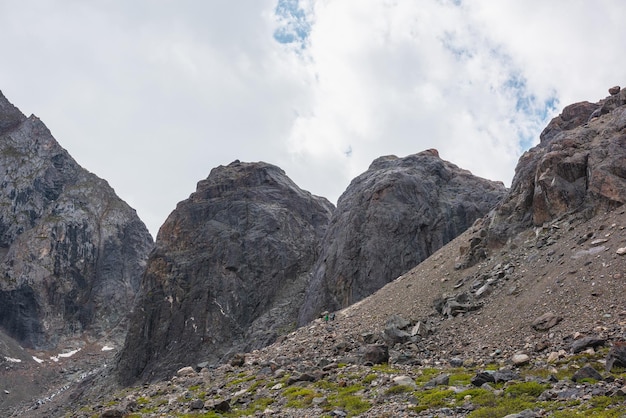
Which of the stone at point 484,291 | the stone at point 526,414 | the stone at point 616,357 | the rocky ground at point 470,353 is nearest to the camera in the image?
the stone at point 526,414

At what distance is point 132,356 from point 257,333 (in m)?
38.8

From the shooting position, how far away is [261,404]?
34.1m

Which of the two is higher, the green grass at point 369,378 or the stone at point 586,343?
the stone at point 586,343

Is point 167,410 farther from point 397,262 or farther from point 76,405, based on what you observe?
point 76,405

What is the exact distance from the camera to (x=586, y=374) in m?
24.1

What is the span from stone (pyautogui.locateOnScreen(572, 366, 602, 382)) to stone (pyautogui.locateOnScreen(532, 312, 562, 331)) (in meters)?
8.61

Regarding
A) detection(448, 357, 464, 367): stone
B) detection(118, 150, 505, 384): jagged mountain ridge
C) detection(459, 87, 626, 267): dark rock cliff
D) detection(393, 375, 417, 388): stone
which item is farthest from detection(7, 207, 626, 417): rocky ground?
detection(118, 150, 505, 384): jagged mountain ridge

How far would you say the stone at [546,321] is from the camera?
108 ft

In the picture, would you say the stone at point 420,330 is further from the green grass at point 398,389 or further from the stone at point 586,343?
the stone at point 586,343

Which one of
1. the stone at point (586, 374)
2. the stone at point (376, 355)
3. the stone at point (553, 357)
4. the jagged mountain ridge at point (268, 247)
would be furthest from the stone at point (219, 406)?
the jagged mountain ridge at point (268, 247)

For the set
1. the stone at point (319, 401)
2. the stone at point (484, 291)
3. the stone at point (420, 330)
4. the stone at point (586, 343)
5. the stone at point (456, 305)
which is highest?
the stone at point (484, 291)

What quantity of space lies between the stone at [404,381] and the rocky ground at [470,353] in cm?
16

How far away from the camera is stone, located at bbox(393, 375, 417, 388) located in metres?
29.7

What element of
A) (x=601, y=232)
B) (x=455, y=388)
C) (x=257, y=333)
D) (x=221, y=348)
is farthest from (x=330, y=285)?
(x=455, y=388)
